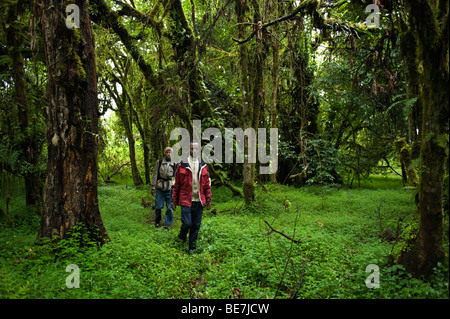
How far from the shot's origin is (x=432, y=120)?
3795mm

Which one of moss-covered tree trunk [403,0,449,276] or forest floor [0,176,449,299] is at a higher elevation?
moss-covered tree trunk [403,0,449,276]

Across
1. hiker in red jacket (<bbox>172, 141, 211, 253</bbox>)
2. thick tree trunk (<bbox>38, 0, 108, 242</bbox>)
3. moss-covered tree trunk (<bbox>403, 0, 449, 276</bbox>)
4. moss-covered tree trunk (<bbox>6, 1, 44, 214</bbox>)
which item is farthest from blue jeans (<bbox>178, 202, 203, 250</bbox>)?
moss-covered tree trunk (<bbox>6, 1, 44, 214</bbox>)

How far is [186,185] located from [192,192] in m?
0.20

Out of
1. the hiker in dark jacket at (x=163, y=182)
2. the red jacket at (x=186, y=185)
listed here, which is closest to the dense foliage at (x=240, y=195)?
→ the hiker in dark jacket at (x=163, y=182)

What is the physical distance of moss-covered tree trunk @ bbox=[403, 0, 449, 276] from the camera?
144 inches

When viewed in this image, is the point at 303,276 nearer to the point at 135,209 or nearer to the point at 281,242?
the point at 281,242

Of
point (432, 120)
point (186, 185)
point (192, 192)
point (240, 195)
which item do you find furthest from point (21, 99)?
point (432, 120)

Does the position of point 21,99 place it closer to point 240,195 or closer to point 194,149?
point 194,149

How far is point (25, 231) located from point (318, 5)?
905cm

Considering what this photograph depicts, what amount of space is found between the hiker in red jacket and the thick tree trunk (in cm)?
179

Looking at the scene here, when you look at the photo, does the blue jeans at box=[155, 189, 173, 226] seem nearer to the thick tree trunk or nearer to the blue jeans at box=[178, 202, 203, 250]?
the blue jeans at box=[178, 202, 203, 250]

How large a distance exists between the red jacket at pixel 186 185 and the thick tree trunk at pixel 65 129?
5.83 ft
